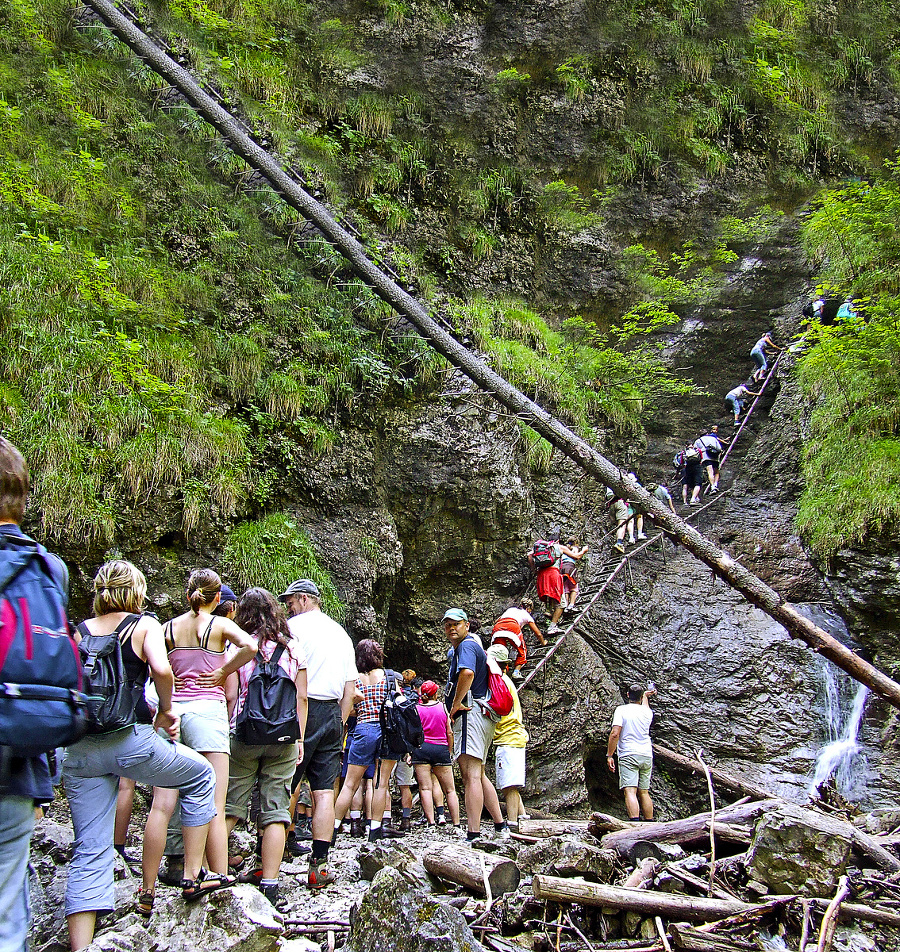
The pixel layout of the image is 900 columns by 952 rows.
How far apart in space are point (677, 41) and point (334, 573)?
59.2 ft

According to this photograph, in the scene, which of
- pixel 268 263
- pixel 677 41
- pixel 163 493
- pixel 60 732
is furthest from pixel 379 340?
pixel 677 41

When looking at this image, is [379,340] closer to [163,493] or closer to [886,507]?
[163,493]

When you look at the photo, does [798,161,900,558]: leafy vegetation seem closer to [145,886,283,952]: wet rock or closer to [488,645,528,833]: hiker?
[488,645,528,833]: hiker

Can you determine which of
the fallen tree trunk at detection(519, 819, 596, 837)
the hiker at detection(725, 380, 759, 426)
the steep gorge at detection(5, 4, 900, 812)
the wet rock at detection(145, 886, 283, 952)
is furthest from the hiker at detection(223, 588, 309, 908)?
the hiker at detection(725, 380, 759, 426)

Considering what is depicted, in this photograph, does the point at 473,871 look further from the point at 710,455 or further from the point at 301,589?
the point at 710,455

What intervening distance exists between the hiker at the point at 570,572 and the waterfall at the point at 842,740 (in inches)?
180

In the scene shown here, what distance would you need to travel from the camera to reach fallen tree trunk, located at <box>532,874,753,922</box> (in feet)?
13.4

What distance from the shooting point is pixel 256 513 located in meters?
10.2

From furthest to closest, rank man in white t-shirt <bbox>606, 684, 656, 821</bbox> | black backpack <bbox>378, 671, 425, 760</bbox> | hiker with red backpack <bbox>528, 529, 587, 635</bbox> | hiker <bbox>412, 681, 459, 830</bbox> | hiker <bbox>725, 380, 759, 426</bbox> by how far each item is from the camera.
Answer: hiker <bbox>725, 380, 759, 426</bbox>
hiker with red backpack <bbox>528, 529, 587, 635</bbox>
man in white t-shirt <bbox>606, 684, 656, 821</bbox>
hiker <bbox>412, 681, 459, 830</bbox>
black backpack <bbox>378, 671, 425, 760</bbox>

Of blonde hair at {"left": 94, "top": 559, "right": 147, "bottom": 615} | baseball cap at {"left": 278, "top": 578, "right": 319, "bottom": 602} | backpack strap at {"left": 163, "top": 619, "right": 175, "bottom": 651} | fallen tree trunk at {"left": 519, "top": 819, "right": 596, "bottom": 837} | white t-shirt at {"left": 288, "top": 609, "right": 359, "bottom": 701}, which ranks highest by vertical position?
blonde hair at {"left": 94, "top": 559, "right": 147, "bottom": 615}

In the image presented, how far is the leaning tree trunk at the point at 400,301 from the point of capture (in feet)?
Result: 35.6

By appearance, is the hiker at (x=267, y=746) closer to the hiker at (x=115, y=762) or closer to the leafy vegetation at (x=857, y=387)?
the hiker at (x=115, y=762)

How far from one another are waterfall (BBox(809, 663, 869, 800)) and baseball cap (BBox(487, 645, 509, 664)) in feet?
20.5

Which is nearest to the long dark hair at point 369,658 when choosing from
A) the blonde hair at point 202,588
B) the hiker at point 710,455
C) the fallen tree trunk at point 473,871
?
the fallen tree trunk at point 473,871
